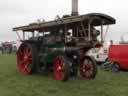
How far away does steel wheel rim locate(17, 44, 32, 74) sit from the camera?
14.6 meters

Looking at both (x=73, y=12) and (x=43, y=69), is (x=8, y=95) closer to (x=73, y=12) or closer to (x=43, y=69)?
(x=43, y=69)

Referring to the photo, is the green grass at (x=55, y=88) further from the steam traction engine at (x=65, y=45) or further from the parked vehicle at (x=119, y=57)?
the parked vehicle at (x=119, y=57)

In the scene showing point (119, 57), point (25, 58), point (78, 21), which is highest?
point (78, 21)

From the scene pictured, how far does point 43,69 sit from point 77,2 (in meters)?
3.30

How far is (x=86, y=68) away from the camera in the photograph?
13.2 meters

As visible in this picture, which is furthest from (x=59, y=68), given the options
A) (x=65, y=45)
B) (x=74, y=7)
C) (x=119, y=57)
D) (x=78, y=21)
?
(x=119, y=57)

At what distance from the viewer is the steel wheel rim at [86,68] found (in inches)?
510

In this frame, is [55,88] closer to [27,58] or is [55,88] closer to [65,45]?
[65,45]

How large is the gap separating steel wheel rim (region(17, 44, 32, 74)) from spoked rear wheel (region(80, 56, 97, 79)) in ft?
7.34

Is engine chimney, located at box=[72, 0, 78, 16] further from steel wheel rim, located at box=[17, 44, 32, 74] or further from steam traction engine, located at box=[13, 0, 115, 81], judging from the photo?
Result: steel wheel rim, located at box=[17, 44, 32, 74]

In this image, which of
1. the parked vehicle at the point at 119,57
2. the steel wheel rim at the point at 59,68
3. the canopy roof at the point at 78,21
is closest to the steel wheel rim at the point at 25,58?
the canopy roof at the point at 78,21

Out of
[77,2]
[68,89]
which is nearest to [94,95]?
[68,89]

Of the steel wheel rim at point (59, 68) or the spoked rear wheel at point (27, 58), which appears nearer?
the steel wheel rim at point (59, 68)

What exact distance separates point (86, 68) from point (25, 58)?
290 centimetres
